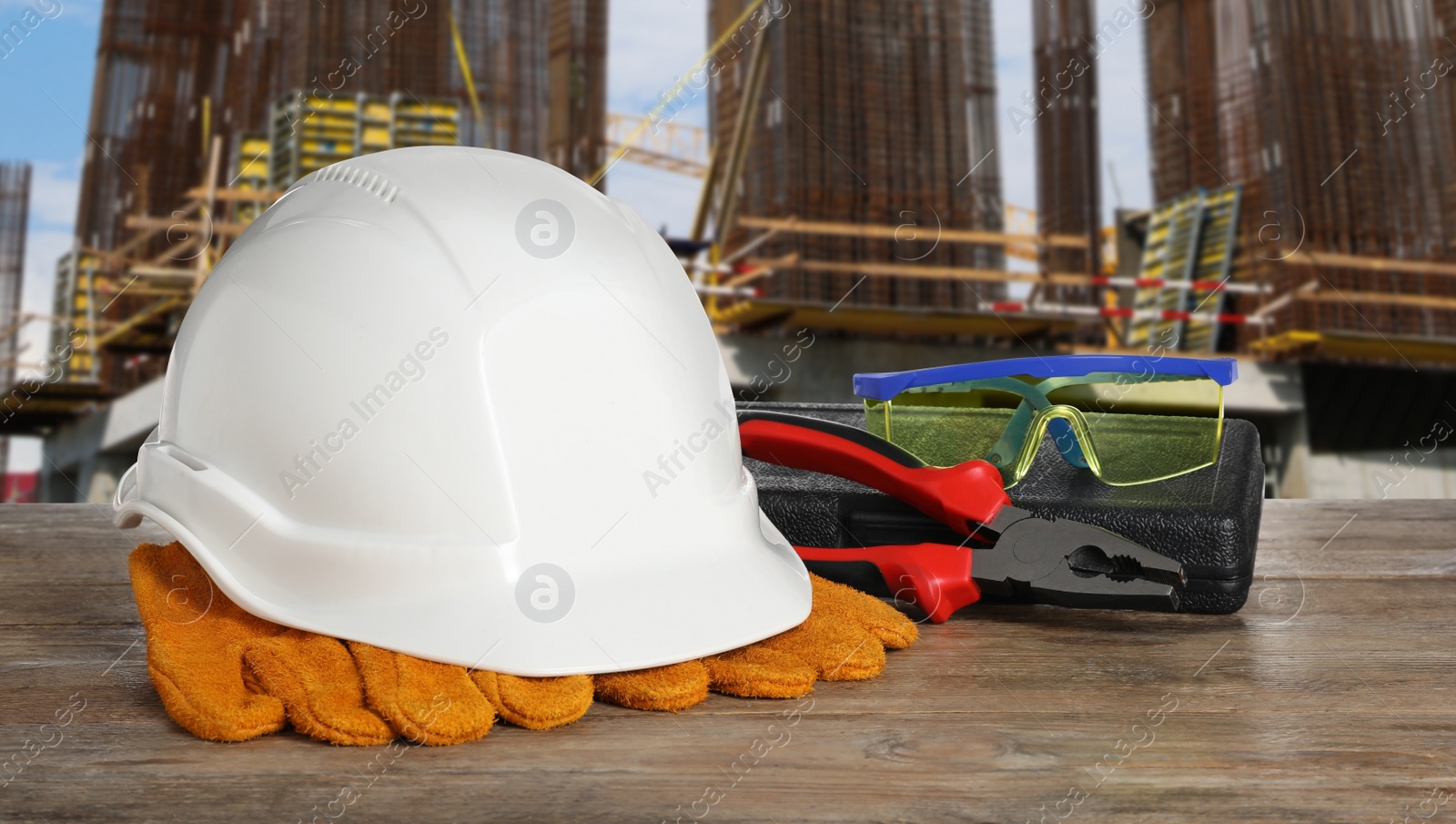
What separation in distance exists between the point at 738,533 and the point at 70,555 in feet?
2.72

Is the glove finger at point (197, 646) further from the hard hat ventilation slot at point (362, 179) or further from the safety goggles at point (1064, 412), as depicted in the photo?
the safety goggles at point (1064, 412)

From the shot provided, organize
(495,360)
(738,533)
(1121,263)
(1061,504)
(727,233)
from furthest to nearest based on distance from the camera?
(1121,263) < (727,233) < (1061,504) < (738,533) < (495,360)

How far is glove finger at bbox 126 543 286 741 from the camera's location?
509mm

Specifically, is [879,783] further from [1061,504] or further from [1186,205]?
[1186,205]

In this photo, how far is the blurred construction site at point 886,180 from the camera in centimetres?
518

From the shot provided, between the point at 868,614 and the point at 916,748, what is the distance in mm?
207

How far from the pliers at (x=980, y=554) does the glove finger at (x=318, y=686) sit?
393mm

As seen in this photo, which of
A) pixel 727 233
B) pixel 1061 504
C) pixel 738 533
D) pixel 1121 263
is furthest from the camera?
pixel 1121 263

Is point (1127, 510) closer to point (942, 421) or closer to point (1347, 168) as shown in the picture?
point (942, 421)

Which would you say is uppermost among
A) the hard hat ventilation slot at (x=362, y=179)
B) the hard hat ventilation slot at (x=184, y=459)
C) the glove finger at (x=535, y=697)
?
the hard hat ventilation slot at (x=362, y=179)

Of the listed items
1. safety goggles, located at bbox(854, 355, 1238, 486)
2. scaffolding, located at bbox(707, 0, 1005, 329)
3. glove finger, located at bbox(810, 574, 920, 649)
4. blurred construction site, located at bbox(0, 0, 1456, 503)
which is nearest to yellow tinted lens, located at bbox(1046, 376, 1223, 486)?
safety goggles, located at bbox(854, 355, 1238, 486)

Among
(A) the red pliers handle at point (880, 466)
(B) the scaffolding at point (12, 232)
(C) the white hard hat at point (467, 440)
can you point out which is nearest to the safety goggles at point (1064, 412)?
(A) the red pliers handle at point (880, 466)

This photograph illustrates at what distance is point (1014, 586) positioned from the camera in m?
0.76

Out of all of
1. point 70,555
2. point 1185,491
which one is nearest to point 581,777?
point 1185,491
